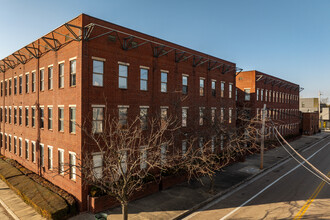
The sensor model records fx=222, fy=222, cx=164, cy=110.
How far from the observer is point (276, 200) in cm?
1572

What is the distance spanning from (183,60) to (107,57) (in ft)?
27.2


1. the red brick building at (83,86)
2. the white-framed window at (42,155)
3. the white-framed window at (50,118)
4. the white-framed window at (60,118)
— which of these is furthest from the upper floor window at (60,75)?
the white-framed window at (42,155)

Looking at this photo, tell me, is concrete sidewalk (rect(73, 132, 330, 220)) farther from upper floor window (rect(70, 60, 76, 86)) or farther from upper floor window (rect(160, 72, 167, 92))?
upper floor window (rect(70, 60, 76, 86))

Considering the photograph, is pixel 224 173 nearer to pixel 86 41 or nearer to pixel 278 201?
pixel 278 201

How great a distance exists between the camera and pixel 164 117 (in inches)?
742

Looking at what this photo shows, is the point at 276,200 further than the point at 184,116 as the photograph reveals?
No

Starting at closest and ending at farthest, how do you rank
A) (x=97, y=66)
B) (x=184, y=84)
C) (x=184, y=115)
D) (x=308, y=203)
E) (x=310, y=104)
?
1. (x=97, y=66)
2. (x=308, y=203)
3. (x=184, y=115)
4. (x=184, y=84)
5. (x=310, y=104)

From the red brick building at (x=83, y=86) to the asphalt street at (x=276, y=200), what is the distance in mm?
6543

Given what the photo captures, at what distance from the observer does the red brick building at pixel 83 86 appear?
14363 mm

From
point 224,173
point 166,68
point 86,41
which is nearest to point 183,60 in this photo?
point 166,68

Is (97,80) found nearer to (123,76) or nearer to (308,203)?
(123,76)

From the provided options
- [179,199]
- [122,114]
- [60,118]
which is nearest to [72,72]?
[60,118]

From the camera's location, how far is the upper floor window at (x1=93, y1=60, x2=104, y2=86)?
14.7 metres

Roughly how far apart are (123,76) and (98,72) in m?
2.00
